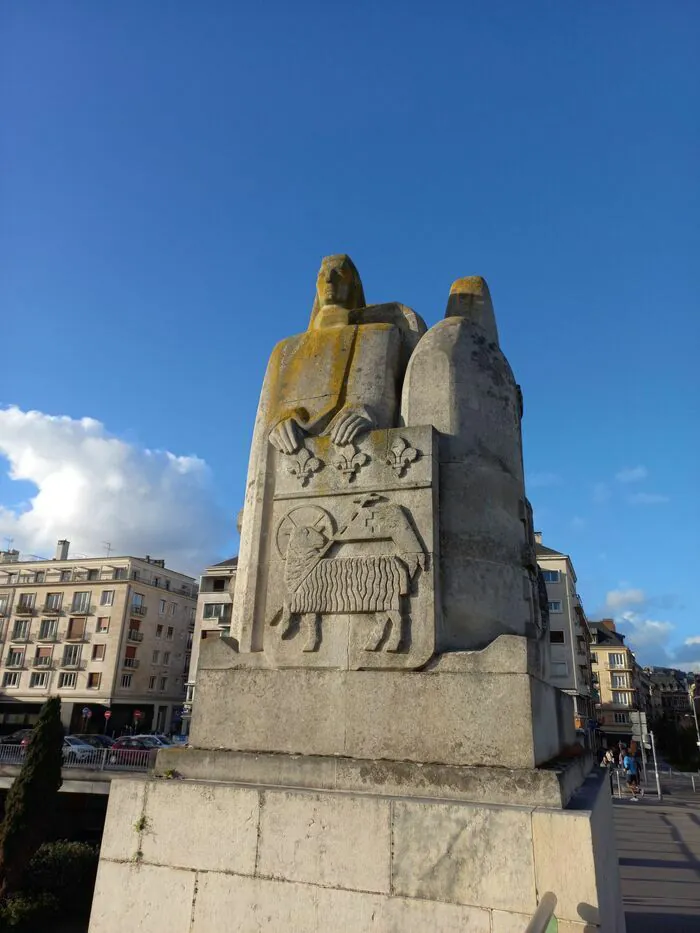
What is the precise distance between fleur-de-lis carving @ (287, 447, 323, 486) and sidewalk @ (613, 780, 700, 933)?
734 centimetres

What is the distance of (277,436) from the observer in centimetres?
543

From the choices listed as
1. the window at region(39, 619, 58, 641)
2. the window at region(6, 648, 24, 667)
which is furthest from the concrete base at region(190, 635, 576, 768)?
the window at region(6, 648, 24, 667)

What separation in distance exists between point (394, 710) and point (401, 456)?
1832 millimetres

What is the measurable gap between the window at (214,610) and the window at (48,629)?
14463 millimetres

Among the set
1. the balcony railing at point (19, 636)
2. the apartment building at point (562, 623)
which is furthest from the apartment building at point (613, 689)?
the balcony railing at point (19, 636)

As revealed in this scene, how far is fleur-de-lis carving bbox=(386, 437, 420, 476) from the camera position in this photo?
4898 millimetres

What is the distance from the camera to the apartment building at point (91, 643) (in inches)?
2046

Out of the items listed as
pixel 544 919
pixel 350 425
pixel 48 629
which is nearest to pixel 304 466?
pixel 350 425

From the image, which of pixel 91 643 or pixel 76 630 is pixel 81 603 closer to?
pixel 76 630

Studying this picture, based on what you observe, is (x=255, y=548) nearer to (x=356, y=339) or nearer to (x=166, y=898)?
(x=356, y=339)

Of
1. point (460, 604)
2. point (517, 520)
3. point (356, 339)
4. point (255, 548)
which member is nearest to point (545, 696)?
point (460, 604)

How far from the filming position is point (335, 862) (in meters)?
3.74

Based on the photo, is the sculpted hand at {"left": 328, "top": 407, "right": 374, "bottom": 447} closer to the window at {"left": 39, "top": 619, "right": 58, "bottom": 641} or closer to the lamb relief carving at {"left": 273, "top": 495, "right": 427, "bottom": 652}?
the lamb relief carving at {"left": 273, "top": 495, "right": 427, "bottom": 652}

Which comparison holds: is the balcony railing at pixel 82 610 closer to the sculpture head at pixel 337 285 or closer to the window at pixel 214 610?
the window at pixel 214 610
